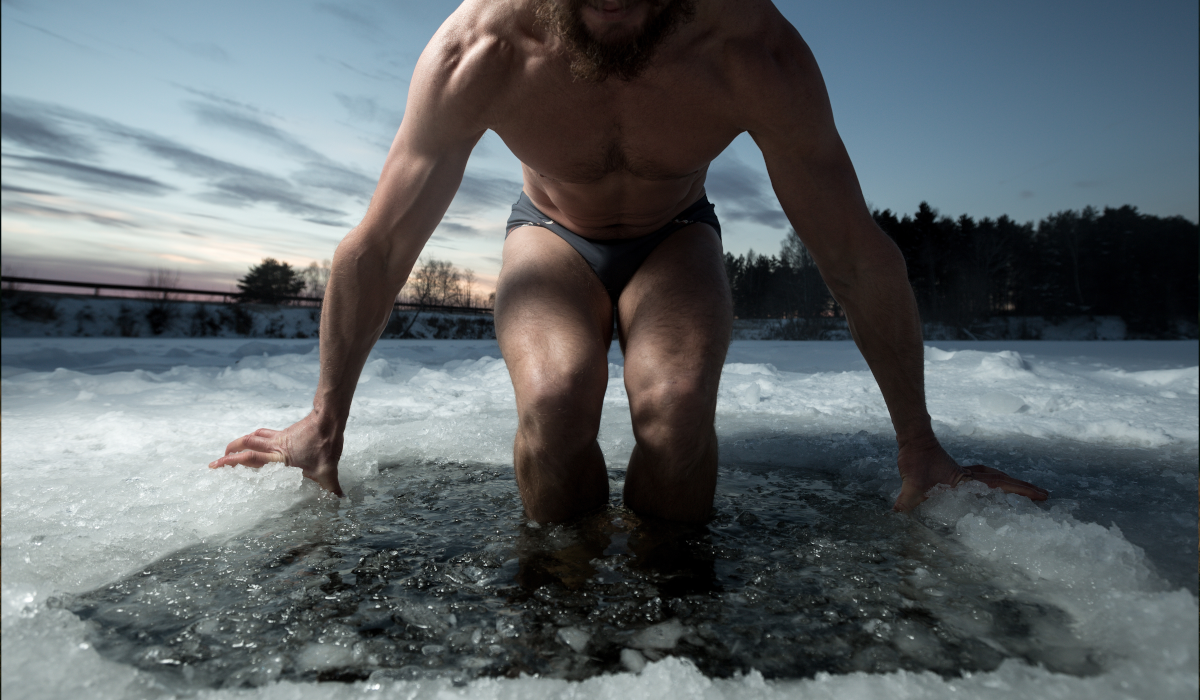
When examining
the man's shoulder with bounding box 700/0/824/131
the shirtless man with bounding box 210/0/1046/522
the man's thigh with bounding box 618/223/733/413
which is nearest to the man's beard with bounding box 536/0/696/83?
the shirtless man with bounding box 210/0/1046/522

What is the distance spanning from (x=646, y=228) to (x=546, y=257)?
0.32 metres

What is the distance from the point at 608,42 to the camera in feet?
4.59

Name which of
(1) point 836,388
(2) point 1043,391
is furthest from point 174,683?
(2) point 1043,391

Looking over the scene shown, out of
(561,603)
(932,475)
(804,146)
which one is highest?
(804,146)

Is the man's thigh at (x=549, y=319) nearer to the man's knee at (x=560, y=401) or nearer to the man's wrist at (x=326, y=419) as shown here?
the man's knee at (x=560, y=401)

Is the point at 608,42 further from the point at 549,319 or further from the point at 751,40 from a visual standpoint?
the point at 549,319

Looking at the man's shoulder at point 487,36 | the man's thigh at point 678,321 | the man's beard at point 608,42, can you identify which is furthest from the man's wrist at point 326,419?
the man's beard at point 608,42

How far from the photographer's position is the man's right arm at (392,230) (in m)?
1.50

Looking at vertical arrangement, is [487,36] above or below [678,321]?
above

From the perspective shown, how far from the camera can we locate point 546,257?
1750mm

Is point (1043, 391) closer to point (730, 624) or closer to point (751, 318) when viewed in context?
point (730, 624)

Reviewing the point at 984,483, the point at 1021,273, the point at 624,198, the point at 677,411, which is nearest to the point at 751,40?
the point at 624,198

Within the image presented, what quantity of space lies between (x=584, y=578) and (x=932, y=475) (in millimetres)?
904

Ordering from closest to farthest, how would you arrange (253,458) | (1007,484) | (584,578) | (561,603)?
(561,603)
(584,578)
(1007,484)
(253,458)
